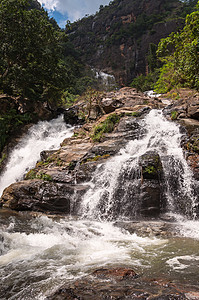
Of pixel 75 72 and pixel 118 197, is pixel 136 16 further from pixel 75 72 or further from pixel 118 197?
pixel 118 197

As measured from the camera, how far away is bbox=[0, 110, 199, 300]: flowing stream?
3375mm

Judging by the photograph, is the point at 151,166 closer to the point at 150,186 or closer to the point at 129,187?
the point at 150,186

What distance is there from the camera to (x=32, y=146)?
16.4m

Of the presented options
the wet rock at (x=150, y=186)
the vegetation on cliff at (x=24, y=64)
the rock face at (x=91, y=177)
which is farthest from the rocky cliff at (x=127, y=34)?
the wet rock at (x=150, y=186)

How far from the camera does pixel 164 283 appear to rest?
94.9 inches

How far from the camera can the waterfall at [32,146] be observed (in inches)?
539

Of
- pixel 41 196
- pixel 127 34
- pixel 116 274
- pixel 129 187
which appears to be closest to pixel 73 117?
pixel 41 196

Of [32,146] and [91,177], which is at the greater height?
[32,146]

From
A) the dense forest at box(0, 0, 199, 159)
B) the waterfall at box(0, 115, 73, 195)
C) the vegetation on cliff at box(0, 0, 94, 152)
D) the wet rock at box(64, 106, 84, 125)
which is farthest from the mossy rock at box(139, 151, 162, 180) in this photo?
the vegetation on cliff at box(0, 0, 94, 152)

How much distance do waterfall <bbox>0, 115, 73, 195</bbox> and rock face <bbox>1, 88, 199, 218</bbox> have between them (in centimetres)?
234

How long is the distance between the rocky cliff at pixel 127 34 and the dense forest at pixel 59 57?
22 centimetres

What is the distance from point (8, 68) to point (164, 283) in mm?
19837

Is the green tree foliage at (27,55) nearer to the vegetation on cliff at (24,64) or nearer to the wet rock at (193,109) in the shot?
the vegetation on cliff at (24,64)

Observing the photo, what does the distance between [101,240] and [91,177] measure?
4189mm
